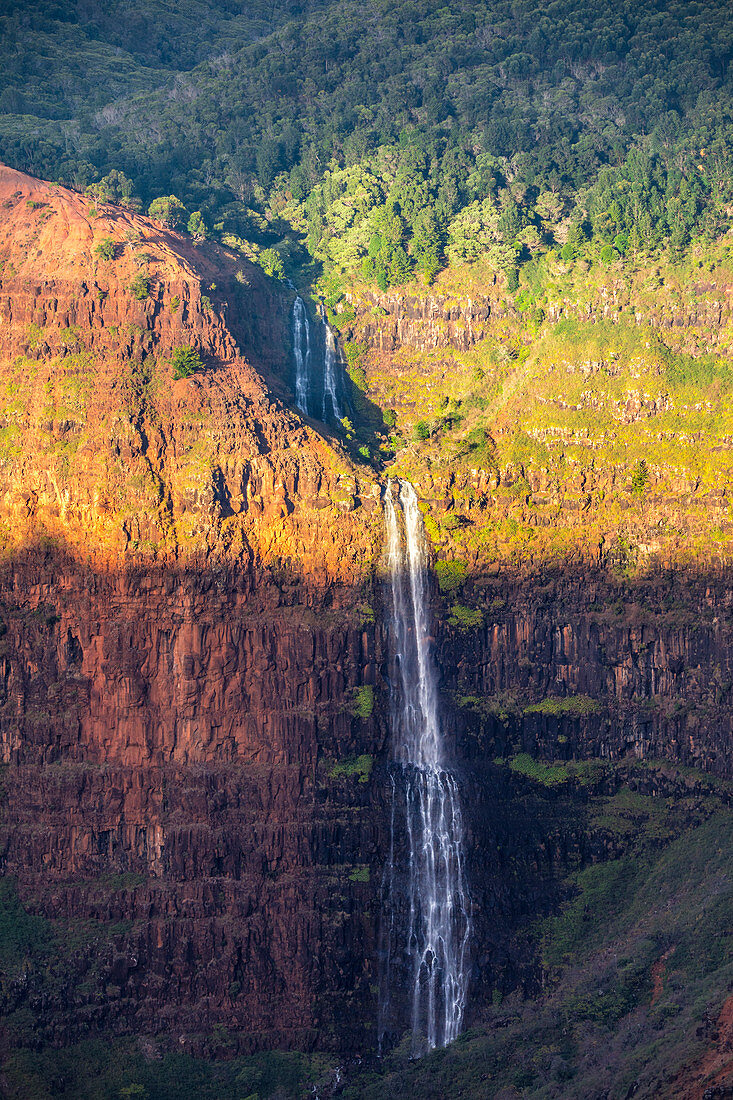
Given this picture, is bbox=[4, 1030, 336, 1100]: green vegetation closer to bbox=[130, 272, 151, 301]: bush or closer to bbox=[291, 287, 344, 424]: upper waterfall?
bbox=[291, 287, 344, 424]: upper waterfall

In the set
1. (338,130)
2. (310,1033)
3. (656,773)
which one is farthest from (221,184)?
(310,1033)

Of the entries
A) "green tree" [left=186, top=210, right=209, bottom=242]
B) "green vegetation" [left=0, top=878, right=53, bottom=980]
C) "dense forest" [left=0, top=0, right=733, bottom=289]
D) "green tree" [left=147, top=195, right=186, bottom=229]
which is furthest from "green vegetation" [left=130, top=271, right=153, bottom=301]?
"green vegetation" [left=0, top=878, right=53, bottom=980]

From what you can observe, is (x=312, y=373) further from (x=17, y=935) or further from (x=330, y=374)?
(x=17, y=935)

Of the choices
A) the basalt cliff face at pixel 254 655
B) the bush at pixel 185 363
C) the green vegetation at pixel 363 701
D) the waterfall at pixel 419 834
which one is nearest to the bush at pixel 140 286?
the basalt cliff face at pixel 254 655

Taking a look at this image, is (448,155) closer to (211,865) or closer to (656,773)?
(656,773)

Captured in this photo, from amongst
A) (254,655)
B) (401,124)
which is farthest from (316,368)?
(401,124)

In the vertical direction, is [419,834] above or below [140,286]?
below
